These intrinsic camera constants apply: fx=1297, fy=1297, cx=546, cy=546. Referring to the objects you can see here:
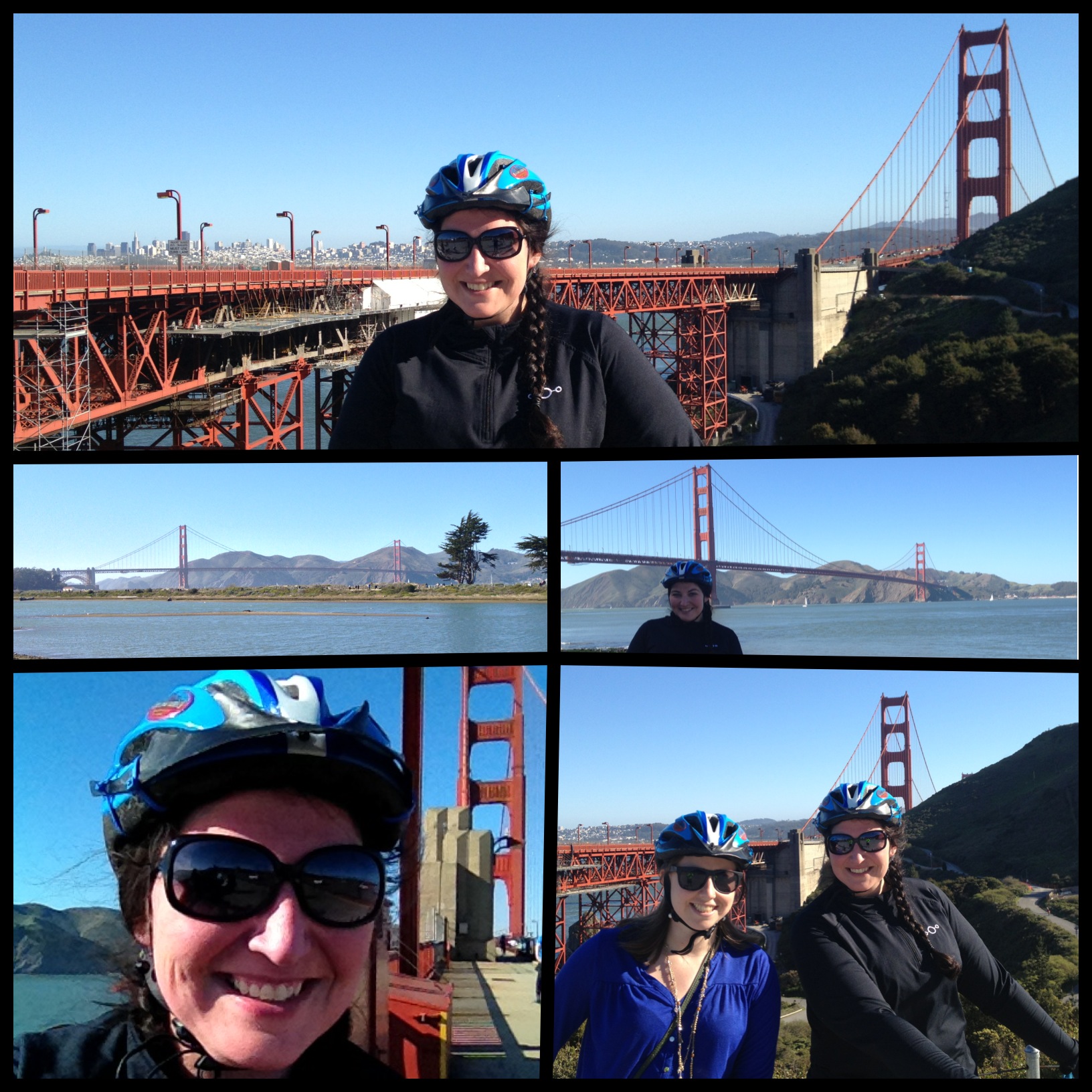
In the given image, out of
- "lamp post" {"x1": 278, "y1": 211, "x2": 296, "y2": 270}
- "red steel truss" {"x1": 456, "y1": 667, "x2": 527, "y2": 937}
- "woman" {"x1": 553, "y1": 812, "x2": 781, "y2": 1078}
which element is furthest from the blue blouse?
"lamp post" {"x1": 278, "y1": 211, "x2": 296, "y2": 270}

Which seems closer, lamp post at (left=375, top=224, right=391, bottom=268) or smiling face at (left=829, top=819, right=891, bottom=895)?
lamp post at (left=375, top=224, right=391, bottom=268)

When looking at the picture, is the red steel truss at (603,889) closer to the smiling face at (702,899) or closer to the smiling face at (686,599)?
the smiling face at (702,899)

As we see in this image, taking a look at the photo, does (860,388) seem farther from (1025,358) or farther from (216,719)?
(216,719)

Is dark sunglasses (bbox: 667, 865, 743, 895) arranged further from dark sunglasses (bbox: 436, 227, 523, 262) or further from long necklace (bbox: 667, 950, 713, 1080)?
dark sunglasses (bbox: 436, 227, 523, 262)

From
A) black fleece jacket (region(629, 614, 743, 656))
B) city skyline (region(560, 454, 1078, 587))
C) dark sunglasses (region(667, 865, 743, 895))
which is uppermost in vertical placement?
city skyline (region(560, 454, 1078, 587))

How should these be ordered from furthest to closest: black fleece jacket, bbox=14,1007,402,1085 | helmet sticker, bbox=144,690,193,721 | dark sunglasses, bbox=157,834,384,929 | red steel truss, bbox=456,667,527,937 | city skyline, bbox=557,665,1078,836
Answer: city skyline, bbox=557,665,1078,836 → red steel truss, bbox=456,667,527,937 → black fleece jacket, bbox=14,1007,402,1085 → helmet sticker, bbox=144,690,193,721 → dark sunglasses, bbox=157,834,384,929

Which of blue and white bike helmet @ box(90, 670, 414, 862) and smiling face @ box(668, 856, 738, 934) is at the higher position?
blue and white bike helmet @ box(90, 670, 414, 862)

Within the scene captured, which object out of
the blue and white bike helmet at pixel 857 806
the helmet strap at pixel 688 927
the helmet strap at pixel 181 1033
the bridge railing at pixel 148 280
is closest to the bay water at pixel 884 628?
the blue and white bike helmet at pixel 857 806

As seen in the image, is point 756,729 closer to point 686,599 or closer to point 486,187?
point 686,599
